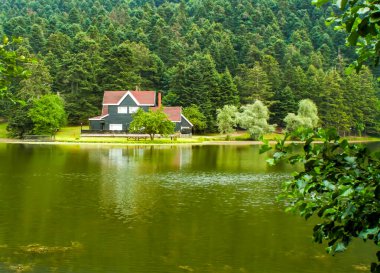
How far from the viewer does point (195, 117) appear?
8300 centimetres

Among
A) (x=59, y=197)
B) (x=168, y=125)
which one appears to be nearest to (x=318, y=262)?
(x=59, y=197)

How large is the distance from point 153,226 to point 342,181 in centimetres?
1616

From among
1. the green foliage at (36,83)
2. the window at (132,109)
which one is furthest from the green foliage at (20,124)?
the window at (132,109)

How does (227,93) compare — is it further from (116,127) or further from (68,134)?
(68,134)

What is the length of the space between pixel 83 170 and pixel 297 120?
50815 millimetres

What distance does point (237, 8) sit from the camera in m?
162

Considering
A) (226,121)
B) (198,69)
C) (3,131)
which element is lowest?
(3,131)

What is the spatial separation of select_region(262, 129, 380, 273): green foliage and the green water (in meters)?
10.7

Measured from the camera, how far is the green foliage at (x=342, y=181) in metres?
3.59

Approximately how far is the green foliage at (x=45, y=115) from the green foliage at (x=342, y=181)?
237 feet

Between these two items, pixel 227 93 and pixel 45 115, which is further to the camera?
pixel 227 93

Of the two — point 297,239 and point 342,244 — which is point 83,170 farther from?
point 342,244

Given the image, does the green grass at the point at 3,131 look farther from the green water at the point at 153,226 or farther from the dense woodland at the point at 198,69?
the green water at the point at 153,226

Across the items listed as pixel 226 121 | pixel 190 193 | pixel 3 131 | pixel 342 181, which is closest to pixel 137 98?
pixel 226 121
